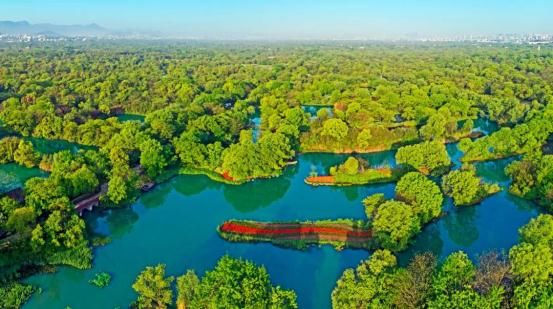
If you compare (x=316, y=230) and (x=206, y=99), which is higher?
(x=206, y=99)

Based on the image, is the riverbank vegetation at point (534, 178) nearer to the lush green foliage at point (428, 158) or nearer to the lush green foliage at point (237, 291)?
the lush green foliage at point (428, 158)

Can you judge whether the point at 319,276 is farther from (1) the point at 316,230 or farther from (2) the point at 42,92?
(2) the point at 42,92

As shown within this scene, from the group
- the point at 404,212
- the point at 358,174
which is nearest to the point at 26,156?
the point at 358,174

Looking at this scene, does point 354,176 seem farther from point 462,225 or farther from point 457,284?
point 457,284

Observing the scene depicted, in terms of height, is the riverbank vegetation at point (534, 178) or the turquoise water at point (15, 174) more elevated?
the riverbank vegetation at point (534, 178)

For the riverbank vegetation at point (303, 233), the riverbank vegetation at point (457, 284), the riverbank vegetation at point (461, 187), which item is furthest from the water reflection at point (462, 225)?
the riverbank vegetation at point (457, 284)

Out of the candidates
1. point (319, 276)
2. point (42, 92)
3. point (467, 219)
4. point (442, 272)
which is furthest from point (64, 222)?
point (42, 92)
